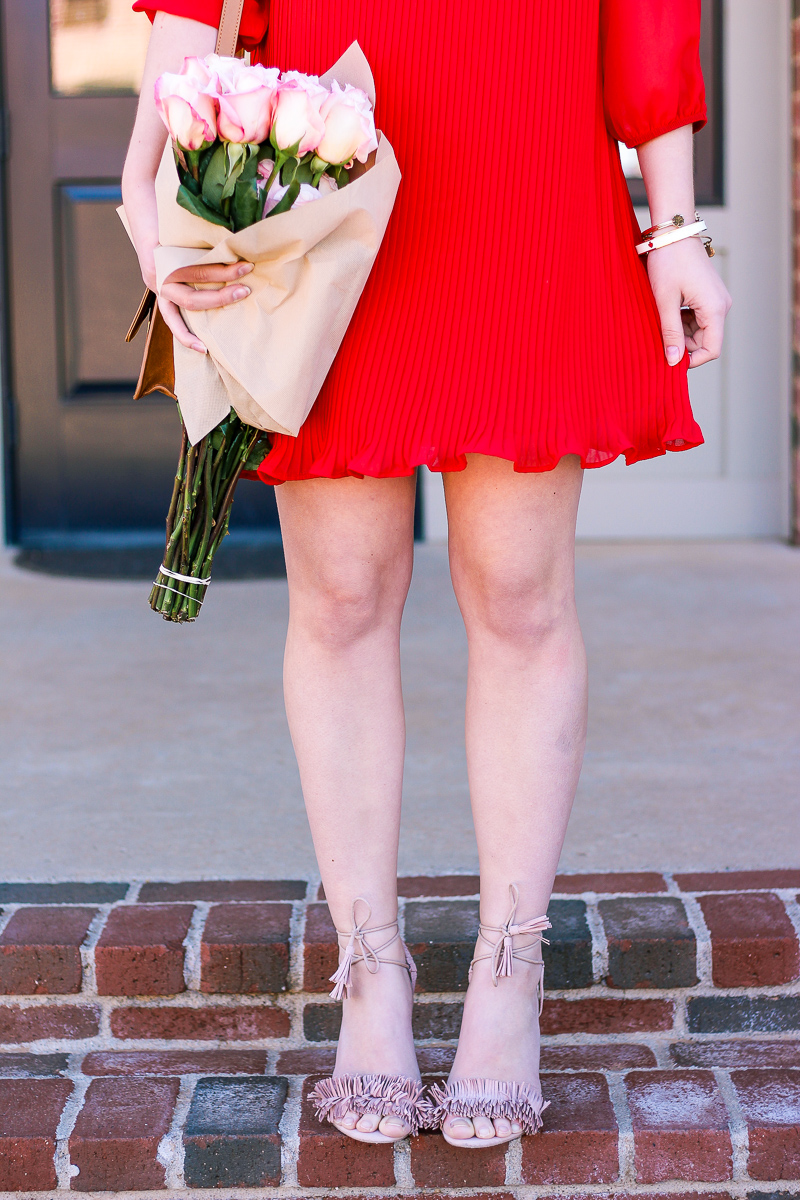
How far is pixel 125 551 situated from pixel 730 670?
2.04 metres

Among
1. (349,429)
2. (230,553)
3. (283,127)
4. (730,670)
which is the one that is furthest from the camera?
(230,553)

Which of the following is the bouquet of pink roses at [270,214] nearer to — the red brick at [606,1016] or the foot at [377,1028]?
the foot at [377,1028]

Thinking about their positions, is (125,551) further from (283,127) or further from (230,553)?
(283,127)

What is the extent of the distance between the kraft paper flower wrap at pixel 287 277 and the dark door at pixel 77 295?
2.81m

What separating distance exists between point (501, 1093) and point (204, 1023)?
0.43 metres

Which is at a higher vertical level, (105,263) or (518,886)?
(105,263)

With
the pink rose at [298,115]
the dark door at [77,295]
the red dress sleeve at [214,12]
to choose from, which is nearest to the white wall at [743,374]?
the dark door at [77,295]

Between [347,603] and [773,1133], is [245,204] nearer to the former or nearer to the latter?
[347,603]

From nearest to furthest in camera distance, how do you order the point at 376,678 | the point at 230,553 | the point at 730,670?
the point at 376,678 → the point at 730,670 → the point at 230,553

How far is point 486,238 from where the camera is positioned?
1.22 metres

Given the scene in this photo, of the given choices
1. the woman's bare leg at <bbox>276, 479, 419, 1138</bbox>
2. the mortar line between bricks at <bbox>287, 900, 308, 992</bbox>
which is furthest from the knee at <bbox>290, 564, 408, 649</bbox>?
the mortar line between bricks at <bbox>287, 900, 308, 992</bbox>

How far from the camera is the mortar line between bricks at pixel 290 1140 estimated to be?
52.8 inches

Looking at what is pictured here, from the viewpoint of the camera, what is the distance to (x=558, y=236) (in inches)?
48.4

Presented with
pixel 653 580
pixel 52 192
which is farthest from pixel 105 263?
pixel 653 580
